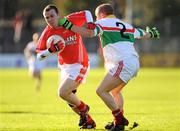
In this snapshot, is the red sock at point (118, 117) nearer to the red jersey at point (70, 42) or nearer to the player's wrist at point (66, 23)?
the red jersey at point (70, 42)

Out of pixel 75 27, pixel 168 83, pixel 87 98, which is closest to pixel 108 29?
pixel 75 27

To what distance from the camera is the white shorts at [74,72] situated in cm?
1284

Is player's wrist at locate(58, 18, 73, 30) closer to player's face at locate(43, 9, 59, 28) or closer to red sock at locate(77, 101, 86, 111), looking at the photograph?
player's face at locate(43, 9, 59, 28)

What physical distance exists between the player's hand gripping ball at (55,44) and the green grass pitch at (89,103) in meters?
1.46

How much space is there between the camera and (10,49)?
4341 centimetres

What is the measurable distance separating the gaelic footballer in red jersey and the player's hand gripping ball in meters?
0.11

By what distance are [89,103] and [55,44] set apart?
7905mm

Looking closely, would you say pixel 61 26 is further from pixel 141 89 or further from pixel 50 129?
pixel 141 89

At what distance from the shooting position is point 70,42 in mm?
13008

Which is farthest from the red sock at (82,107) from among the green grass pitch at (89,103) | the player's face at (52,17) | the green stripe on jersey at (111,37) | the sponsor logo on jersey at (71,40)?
the player's face at (52,17)

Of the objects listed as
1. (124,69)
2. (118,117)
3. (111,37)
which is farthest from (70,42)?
(118,117)

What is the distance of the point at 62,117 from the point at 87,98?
294 inches

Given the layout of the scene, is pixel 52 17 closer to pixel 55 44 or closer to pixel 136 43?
pixel 55 44

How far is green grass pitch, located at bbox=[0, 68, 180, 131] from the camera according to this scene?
43.8 feet
